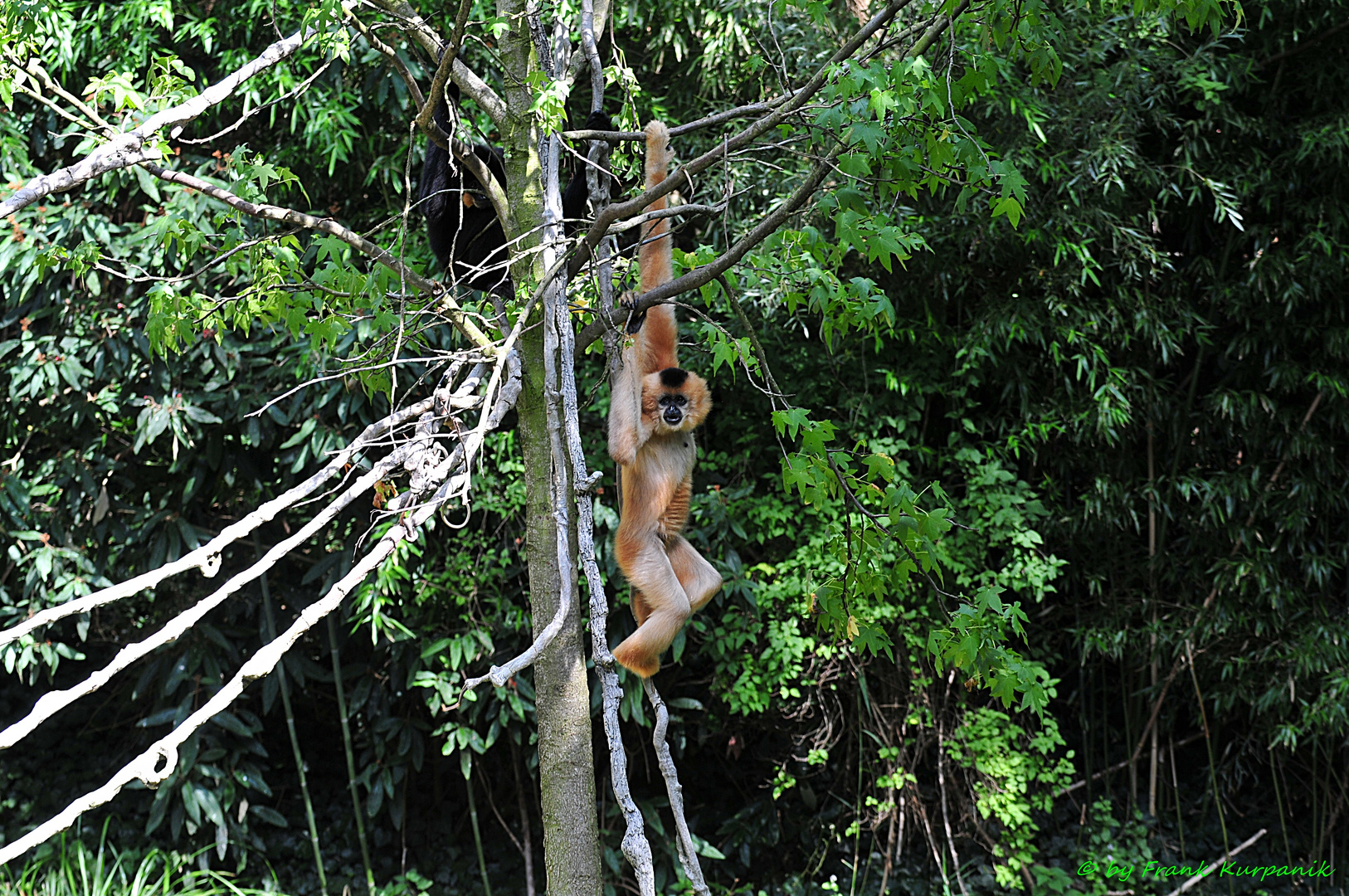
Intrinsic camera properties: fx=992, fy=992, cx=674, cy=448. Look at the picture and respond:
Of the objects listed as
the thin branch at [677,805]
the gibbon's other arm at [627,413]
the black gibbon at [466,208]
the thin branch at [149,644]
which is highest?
the black gibbon at [466,208]

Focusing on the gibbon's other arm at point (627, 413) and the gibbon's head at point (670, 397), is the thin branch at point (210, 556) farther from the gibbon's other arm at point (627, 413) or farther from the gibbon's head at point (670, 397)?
the gibbon's head at point (670, 397)

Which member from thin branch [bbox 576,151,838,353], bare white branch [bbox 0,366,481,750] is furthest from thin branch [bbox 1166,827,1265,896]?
bare white branch [bbox 0,366,481,750]

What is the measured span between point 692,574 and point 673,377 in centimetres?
61

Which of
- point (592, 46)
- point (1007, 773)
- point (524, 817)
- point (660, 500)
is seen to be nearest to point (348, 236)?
point (592, 46)

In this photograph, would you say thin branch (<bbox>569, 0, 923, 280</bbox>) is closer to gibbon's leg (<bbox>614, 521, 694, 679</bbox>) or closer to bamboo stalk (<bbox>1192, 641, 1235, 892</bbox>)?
gibbon's leg (<bbox>614, 521, 694, 679</bbox>)

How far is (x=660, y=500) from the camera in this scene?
292cm

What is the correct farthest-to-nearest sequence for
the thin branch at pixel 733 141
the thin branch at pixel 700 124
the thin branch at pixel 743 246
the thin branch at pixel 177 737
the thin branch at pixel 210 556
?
the thin branch at pixel 700 124, the thin branch at pixel 743 246, the thin branch at pixel 733 141, the thin branch at pixel 210 556, the thin branch at pixel 177 737

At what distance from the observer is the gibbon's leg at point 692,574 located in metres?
2.95

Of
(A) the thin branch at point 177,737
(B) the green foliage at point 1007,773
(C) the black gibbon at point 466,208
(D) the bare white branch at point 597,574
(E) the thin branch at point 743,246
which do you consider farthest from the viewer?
(B) the green foliage at point 1007,773

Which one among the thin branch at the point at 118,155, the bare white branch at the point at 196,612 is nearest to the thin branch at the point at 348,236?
the bare white branch at the point at 196,612

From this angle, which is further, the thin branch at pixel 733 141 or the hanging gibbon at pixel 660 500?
the hanging gibbon at pixel 660 500

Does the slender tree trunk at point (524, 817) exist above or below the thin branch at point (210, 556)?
below

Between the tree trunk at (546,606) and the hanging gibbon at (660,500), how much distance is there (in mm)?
287

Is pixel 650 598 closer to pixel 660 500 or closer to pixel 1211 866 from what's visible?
pixel 660 500
